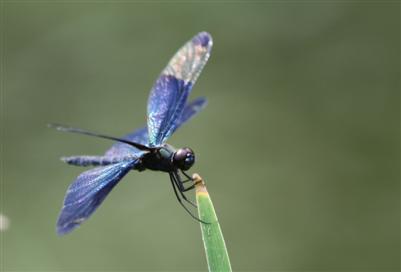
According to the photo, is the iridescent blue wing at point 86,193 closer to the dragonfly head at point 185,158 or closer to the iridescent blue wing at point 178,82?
the dragonfly head at point 185,158

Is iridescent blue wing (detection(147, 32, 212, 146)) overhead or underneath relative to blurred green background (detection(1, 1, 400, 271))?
underneath

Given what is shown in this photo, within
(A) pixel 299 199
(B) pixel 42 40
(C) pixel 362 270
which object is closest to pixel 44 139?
(B) pixel 42 40

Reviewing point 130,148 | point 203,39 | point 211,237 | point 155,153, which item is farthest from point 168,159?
point 211,237

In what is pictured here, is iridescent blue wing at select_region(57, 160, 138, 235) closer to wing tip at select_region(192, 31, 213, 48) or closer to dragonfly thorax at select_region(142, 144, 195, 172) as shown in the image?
dragonfly thorax at select_region(142, 144, 195, 172)

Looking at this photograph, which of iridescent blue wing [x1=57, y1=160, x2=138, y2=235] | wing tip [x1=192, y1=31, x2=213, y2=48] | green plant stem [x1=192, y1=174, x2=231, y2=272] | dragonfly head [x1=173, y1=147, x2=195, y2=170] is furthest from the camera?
wing tip [x1=192, y1=31, x2=213, y2=48]

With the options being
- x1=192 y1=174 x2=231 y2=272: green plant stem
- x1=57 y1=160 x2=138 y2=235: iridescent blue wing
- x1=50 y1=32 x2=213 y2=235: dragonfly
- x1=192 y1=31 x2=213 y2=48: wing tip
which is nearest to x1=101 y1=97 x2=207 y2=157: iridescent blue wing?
x1=50 y1=32 x2=213 y2=235: dragonfly

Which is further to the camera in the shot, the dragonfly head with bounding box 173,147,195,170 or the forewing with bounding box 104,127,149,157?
the forewing with bounding box 104,127,149,157
